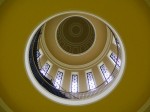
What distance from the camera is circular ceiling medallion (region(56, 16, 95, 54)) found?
15.6m

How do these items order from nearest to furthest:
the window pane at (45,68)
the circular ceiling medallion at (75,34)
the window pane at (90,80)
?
1. the window pane at (45,68)
2. the window pane at (90,80)
3. the circular ceiling medallion at (75,34)

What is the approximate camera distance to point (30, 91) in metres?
9.50

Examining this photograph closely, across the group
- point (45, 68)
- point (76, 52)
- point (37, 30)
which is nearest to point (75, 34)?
point (76, 52)

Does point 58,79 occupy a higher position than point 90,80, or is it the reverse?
point 58,79

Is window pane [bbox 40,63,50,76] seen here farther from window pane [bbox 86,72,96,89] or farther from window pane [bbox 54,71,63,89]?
window pane [bbox 86,72,96,89]

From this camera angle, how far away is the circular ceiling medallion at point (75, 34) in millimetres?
15648

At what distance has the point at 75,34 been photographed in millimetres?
16359

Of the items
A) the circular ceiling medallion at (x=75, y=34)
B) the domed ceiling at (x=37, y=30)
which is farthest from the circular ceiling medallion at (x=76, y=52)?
the domed ceiling at (x=37, y=30)

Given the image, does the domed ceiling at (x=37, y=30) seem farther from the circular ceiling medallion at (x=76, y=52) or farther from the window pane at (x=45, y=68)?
the window pane at (x=45, y=68)

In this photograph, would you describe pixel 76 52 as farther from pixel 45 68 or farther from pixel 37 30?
pixel 37 30

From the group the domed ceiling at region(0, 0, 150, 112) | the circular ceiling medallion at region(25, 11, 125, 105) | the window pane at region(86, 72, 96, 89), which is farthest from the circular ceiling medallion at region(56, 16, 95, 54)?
the domed ceiling at region(0, 0, 150, 112)
